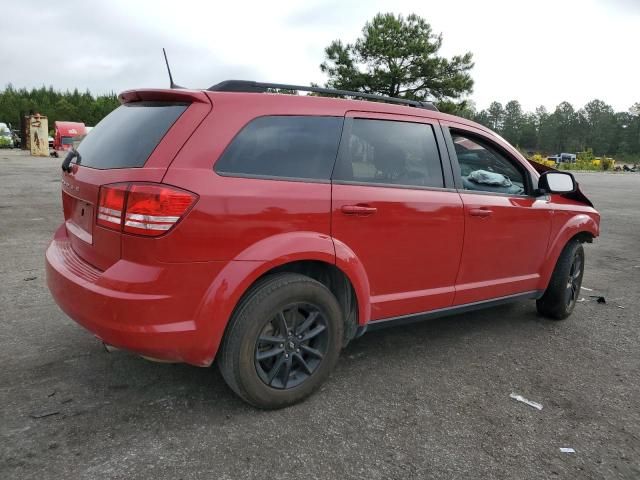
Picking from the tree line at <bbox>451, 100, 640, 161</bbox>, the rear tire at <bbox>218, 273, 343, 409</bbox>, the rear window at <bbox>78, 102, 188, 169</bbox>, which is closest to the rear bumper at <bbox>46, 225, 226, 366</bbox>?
the rear tire at <bbox>218, 273, 343, 409</bbox>

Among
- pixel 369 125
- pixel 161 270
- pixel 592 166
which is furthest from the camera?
pixel 592 166

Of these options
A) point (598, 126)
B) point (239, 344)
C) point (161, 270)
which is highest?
point (598, 126)

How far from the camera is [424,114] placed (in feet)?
11.4

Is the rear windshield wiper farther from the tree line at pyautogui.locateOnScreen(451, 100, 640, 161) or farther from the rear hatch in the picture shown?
the tree line at pyautogui.locateOnScreen(451, 100, 640, 161)

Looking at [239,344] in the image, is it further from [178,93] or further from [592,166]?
[592,166]

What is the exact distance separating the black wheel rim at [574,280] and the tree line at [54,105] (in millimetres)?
84892

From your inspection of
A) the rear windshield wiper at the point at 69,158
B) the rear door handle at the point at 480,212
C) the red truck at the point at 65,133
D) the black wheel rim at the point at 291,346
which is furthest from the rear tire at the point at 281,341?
the red truck at the point at 65,133

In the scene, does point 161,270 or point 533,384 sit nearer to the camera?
point 161,270

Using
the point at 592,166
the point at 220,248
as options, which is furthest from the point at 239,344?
the point at 592,166

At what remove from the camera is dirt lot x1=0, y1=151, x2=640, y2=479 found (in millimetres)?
2334

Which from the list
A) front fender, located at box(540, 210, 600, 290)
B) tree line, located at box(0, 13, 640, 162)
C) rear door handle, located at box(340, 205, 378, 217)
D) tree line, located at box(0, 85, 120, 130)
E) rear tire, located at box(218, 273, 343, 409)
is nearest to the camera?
rear tire, located at box(218, 273, 343, 409)

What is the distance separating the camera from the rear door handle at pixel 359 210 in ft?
9.41

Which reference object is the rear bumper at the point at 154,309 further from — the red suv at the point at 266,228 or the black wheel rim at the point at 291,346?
the black wheel rim at the point at 291,346

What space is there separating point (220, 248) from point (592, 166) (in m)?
68.1
